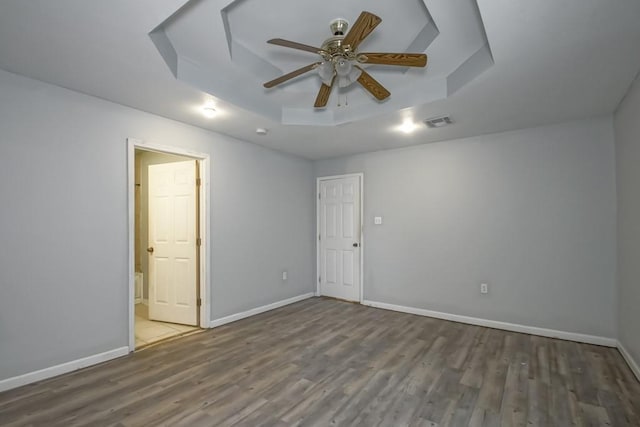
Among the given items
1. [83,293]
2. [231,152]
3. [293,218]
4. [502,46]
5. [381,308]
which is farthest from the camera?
[293,218]

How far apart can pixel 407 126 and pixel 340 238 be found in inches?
90.7

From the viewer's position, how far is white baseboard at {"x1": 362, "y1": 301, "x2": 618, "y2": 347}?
3.37 metres

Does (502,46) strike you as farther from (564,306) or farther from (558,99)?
(564,306)

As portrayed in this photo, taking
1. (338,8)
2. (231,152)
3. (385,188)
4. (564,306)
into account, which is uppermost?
(338,8)

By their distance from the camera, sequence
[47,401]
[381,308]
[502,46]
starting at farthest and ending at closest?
[381,308], [47,401], [502,46]

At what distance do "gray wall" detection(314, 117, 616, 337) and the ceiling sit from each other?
499mm

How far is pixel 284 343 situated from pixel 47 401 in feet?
6.43

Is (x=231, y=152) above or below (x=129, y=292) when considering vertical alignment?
above

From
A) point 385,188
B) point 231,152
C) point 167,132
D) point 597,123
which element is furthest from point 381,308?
point 167,132

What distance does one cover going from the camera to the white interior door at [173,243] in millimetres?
3945

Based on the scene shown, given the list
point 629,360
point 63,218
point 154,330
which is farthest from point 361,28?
point 154,330

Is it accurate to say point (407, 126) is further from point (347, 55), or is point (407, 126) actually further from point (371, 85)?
point (347, 55)

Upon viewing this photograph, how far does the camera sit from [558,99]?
9.65 feet

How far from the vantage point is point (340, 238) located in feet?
17.6
